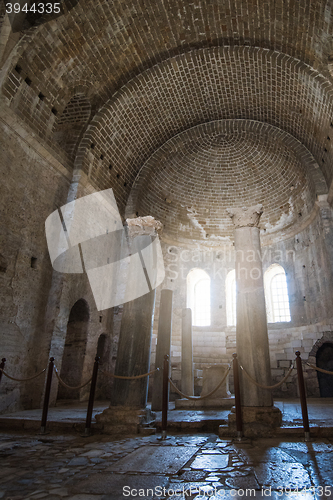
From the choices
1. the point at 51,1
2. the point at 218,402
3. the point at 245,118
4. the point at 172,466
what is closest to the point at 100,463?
the point at 172,466

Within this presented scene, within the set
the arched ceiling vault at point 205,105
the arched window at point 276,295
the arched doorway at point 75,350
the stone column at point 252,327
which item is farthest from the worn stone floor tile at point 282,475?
the arched window at point 276,295

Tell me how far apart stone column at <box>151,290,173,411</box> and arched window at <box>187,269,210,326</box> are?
6216mm

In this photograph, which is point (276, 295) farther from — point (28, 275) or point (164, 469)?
point (164, 469)

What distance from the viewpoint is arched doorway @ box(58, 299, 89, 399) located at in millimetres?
10297

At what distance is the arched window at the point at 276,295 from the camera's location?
14289 mm

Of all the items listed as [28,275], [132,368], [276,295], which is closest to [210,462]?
[132,368]

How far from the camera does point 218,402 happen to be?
8.40m

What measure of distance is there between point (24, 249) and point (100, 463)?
20.5ft

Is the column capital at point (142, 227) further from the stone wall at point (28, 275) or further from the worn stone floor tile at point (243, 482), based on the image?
the worn stone floor tile at point (243, 482)

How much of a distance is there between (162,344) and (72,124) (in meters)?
8.06

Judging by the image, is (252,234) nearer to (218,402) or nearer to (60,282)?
(218,402)

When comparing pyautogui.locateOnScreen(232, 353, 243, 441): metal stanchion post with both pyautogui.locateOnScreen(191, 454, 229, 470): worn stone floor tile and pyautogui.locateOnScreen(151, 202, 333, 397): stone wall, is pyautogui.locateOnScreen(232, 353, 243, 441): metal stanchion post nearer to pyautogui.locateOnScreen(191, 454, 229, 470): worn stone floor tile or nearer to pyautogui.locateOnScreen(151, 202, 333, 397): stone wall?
pyautogui.locateOnScreen(191, 454, 229, 470): worn stone floor tile

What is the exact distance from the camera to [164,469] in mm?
3453

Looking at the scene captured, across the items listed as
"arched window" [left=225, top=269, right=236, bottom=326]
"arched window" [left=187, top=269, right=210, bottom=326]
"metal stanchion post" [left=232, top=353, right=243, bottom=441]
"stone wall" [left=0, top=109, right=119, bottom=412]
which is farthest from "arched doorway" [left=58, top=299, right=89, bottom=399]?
"arched window" [left=225, top=269, right=236, bottom=326]
